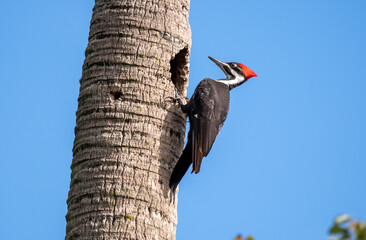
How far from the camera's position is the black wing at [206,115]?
4516 millimetres

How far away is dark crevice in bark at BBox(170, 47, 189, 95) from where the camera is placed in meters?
4.93

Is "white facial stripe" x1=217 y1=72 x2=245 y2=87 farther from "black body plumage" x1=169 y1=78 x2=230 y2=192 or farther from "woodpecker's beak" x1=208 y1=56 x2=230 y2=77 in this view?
"black body plumage" x1=169 y1=78 x2=230 y2=192

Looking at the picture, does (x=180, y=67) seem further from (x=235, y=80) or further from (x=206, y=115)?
(x=235, y=80)

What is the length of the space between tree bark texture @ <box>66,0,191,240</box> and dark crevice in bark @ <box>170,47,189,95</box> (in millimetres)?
129

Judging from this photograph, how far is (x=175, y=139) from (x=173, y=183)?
394 mm

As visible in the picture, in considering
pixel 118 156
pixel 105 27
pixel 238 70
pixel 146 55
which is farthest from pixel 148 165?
pixel 238 70

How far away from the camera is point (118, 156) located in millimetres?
3928

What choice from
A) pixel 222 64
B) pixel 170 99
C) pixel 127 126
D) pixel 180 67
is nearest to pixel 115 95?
pixel 127 126

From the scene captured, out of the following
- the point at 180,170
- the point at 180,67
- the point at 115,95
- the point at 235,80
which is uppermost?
the point at 235,80

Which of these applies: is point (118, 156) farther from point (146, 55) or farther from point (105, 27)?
point (105, 27)

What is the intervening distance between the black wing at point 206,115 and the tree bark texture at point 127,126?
185 mm

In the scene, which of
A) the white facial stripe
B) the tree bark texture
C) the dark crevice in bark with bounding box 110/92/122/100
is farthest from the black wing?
the dark crevice in bark with bounding box 110/92/122/100

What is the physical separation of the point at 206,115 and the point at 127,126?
1091 millimetres

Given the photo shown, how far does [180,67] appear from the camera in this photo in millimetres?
4949
